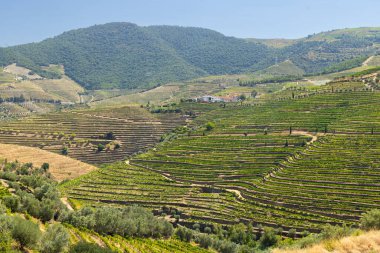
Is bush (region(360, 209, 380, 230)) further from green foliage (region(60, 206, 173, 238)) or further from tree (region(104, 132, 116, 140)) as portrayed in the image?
tree (region(104, 132, 116, 140))

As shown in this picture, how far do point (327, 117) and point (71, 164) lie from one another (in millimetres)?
53616

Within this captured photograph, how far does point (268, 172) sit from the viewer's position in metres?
66.0

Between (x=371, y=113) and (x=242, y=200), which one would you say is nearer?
(x=242, y=200)

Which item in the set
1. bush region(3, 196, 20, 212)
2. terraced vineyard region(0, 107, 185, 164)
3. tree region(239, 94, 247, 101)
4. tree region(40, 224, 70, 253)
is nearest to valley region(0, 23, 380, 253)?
bush region(3, 196, 20, 212)

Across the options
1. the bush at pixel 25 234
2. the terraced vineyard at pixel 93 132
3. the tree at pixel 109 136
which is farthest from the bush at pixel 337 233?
the tree at pixel 109 136

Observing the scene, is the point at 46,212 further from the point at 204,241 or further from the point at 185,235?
the point at 185,235

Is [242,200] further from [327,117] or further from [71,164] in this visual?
[71,164]

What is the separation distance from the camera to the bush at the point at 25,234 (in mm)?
24656

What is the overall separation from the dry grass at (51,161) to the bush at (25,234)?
59.0 metres

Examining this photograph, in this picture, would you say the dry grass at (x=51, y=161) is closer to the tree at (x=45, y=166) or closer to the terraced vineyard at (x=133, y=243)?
the tree at (x=45, y=166)

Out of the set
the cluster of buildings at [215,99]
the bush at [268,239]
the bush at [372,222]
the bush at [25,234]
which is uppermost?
the cluster of buildings at [215,99]

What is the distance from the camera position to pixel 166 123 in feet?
408

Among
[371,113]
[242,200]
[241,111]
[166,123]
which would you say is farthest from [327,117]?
[166,123]

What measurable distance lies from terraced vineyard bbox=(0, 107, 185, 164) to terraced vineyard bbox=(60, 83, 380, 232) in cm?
2265
